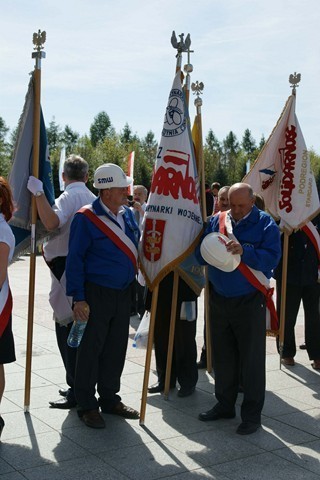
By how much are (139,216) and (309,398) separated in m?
4.31

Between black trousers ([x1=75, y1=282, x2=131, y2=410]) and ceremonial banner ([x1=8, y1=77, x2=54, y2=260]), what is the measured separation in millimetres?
842

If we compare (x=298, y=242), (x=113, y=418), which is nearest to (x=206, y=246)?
(x=113, y=418)

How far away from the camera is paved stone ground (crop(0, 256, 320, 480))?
4.32 meters

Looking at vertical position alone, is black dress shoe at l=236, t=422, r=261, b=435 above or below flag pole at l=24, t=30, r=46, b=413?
below

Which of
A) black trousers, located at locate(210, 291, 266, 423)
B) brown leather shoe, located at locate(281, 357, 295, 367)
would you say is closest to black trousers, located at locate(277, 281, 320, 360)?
brown leather shoe, located at locate(281, 357, 295, 367)

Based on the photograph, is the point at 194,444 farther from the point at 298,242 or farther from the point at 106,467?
the point at 298,242

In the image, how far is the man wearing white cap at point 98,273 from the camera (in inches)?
201

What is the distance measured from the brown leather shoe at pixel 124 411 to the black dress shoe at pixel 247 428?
2.70 ft

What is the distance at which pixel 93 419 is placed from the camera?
5.13 metres

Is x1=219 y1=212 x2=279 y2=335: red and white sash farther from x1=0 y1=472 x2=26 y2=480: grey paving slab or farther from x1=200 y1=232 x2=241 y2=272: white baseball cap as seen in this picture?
x1=0 y1=472 x2=26 y2=480: grey paving slab

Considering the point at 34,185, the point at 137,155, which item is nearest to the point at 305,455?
the point at 34,185

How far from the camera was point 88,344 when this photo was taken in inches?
204

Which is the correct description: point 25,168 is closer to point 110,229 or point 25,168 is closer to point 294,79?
point 110,229

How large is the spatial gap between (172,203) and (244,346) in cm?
128
